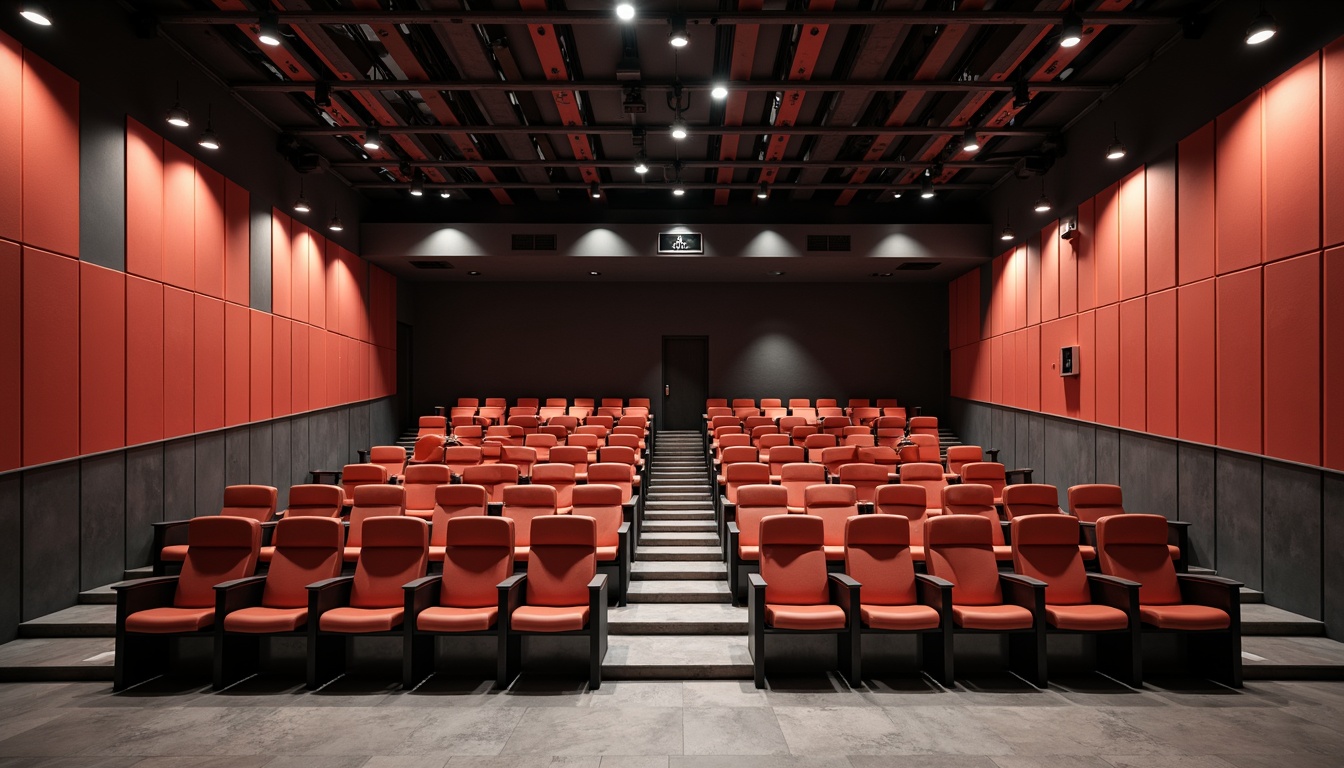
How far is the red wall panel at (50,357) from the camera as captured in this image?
4.80 m

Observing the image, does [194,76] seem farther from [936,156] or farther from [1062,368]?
[1062,368]

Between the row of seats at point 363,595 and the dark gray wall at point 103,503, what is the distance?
1.11 metres

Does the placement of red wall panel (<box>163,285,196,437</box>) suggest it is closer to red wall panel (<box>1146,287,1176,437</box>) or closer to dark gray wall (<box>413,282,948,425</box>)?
dark gray wall (<box>413,282,948,425</box>)

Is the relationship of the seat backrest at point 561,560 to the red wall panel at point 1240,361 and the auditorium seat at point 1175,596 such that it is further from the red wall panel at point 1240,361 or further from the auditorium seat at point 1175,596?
the red wall panel at point 1240,361

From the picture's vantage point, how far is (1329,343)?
4684mm

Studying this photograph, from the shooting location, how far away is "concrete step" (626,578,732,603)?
18.1ft

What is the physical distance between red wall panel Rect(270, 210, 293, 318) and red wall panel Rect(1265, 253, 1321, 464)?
9.90 metres

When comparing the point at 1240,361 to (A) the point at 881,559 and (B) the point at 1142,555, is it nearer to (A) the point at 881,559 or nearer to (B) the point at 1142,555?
(B) the point at 1142,555

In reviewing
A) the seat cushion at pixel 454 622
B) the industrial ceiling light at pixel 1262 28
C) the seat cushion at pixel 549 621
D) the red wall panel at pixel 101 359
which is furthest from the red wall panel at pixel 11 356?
the industrial ceiling light at pixel 1262 28

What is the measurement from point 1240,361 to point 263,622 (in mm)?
7498

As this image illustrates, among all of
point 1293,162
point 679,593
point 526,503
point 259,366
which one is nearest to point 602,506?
point 526,503

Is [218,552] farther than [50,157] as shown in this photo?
No

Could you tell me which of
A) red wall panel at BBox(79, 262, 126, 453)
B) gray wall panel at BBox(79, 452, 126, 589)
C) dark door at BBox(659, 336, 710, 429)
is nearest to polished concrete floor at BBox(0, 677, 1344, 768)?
gray wall panel at BBox(79, 452, 126, 589)

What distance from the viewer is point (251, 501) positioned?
6.00 metres
